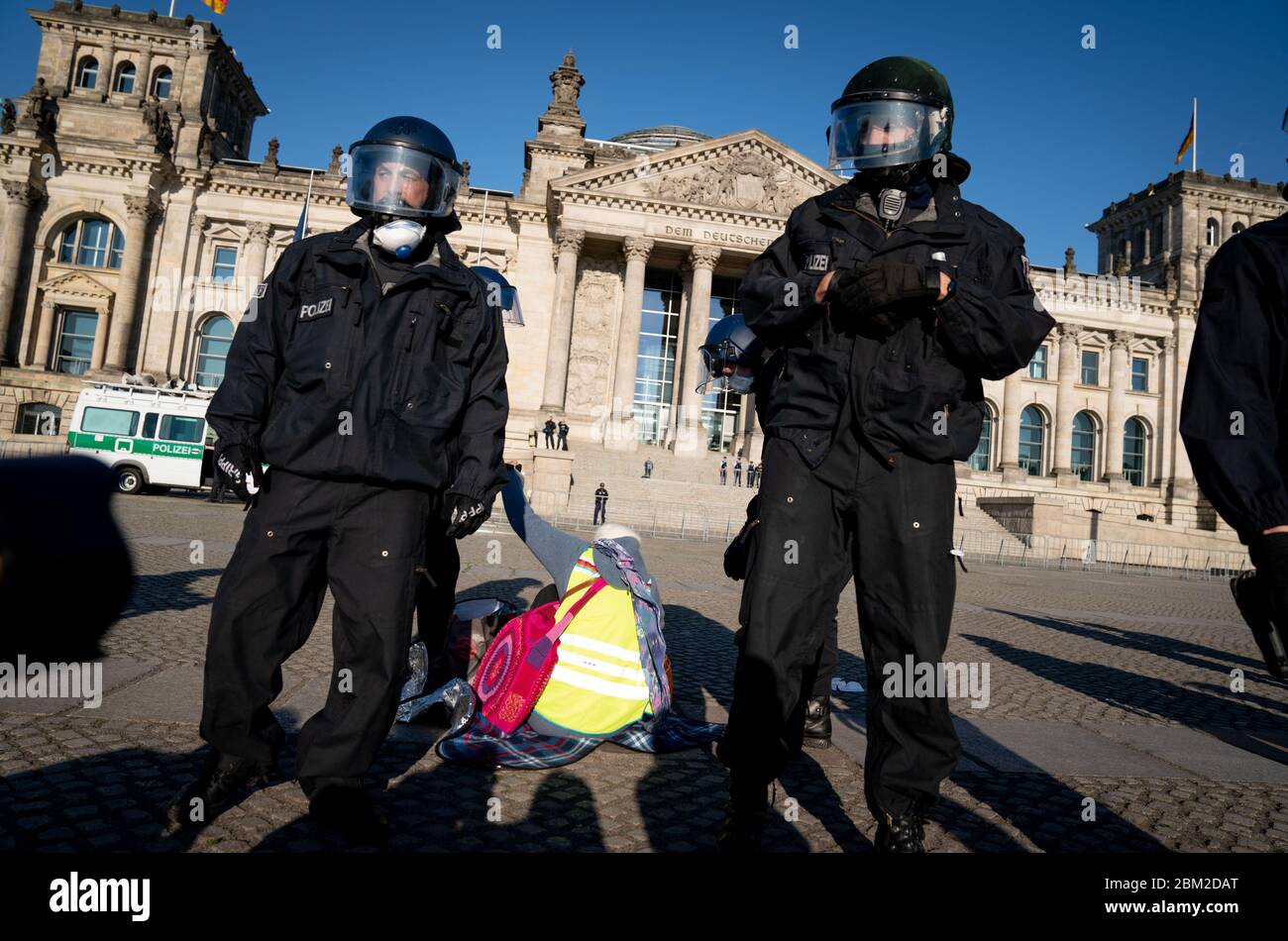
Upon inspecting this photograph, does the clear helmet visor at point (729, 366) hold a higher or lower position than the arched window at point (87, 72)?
lower

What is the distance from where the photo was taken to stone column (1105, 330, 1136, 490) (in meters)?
44.1

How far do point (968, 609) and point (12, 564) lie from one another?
35.7ft

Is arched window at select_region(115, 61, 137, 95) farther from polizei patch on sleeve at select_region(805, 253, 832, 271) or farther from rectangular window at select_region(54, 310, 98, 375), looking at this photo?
polizei patch on sleeve at select_region(805, 253, 832, 271)

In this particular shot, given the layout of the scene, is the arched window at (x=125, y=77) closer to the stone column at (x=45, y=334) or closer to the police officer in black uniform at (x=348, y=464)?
the stone column at (x=45, y=334)

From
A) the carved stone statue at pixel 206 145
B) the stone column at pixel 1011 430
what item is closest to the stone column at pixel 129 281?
the carved stone statue at pixel 206 145

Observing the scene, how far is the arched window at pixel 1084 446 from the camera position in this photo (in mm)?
44906

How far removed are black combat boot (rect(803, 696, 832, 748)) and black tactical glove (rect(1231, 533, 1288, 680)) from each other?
2.27 meters

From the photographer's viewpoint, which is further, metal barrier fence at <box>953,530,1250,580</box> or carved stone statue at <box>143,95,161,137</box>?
carved stone statue at <box>143,95,161,137</box>

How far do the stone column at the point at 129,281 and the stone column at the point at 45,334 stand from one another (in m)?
2.63

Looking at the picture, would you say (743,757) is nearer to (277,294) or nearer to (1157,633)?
(277,294)

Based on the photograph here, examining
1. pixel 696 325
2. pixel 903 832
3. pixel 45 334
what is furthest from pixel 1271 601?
pixel 45 334

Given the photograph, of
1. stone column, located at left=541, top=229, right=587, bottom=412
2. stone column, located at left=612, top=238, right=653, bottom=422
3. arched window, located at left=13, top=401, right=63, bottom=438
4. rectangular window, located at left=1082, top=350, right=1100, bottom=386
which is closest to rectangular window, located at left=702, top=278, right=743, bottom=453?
stone column, located at left=612, top=238, right=653, bottom=422

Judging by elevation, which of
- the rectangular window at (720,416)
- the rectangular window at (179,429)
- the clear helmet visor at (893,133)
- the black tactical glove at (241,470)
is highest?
the rectangular window at (720,416)

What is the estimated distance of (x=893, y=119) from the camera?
8.50ft
